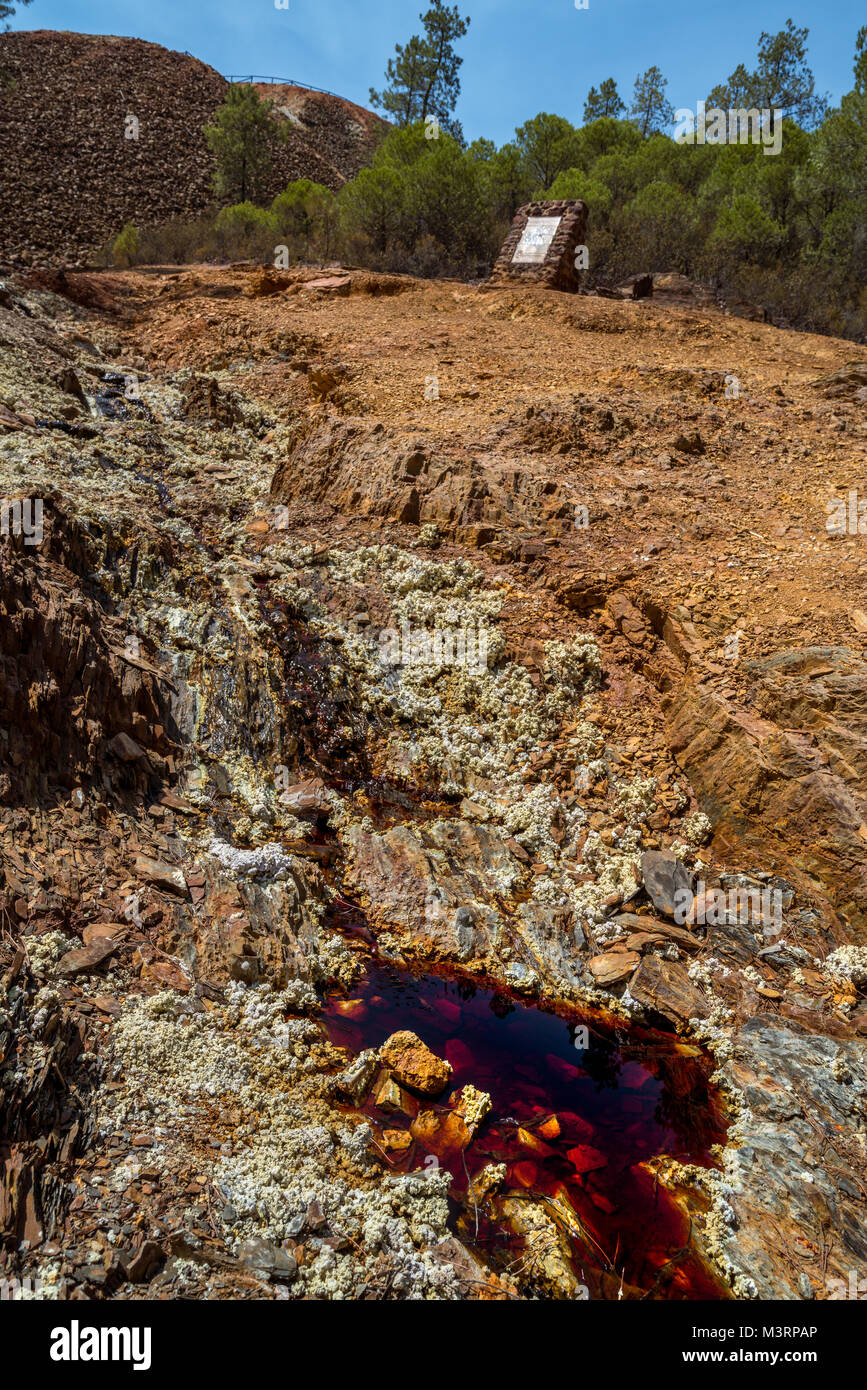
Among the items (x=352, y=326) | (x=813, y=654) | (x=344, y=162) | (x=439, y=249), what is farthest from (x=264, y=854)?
(x=344, y=162)

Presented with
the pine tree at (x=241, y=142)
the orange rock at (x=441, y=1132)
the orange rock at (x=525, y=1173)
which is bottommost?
the orange rock at (x=525, y=1173)

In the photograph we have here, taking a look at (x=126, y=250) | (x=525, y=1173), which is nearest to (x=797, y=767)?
(x=525, y=1173)

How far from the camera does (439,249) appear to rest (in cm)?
2088

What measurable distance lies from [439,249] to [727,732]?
64.8ft

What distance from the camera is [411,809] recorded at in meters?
6.07

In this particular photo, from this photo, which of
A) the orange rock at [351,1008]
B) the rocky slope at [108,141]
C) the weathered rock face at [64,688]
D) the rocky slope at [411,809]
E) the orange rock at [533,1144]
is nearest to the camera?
the rocky slope at [411,809]

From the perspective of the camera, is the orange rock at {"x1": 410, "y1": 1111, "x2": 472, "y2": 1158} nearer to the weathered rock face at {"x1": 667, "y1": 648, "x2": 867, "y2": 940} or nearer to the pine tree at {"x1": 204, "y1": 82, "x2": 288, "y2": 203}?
the weathered rock face at {"x1": 667, "y1": 648, "x2": 867, "y2": 940}

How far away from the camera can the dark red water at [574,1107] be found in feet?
11.4

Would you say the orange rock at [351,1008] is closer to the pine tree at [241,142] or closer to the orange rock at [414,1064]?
the orange rock at [414,1064]

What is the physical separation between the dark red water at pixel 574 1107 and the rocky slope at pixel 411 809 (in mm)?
38

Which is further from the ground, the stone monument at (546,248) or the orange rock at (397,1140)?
the stone monument at (546,248)

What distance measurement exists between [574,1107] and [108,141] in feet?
119

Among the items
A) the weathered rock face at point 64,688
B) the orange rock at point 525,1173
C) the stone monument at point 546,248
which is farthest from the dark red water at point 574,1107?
the stone monument at point 546,248

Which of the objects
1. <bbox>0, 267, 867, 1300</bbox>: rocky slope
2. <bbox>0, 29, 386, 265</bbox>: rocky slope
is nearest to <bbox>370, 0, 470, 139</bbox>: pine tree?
<bbox>0, 29, 386, 265</bbox>: rocky slope
